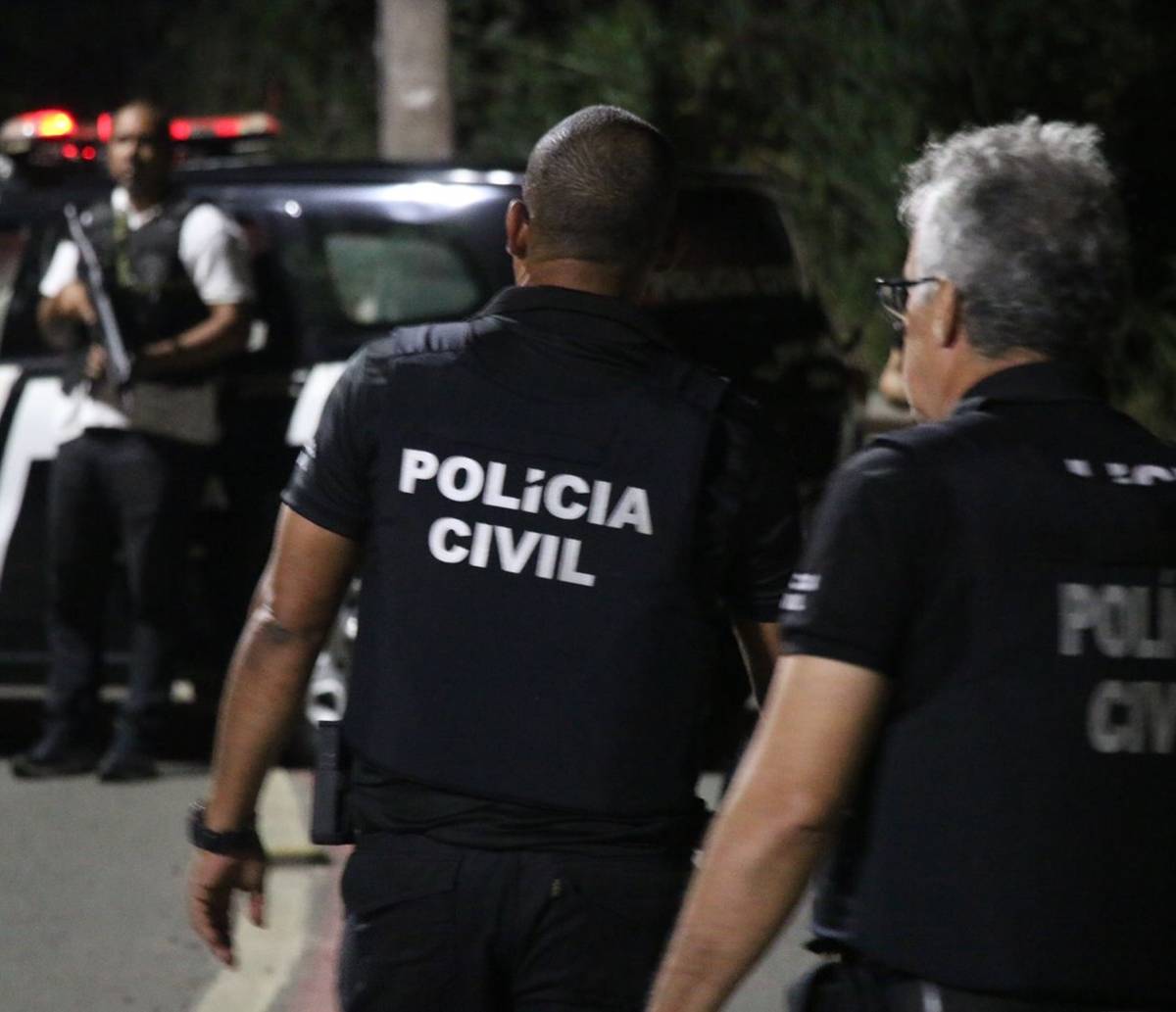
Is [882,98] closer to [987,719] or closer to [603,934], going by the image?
[603,934]

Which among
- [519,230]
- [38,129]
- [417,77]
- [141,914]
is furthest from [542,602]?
[417,77]

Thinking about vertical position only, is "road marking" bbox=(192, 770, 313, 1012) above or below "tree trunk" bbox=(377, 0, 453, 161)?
below

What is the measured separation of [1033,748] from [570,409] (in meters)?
0.83

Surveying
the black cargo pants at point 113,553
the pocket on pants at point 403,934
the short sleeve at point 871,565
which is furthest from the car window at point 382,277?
the short sleeve at point 871,565

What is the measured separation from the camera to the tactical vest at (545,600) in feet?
9.55

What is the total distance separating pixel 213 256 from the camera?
737cm

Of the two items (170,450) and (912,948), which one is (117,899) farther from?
(912,948)

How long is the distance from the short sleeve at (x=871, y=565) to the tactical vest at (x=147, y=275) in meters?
5.28

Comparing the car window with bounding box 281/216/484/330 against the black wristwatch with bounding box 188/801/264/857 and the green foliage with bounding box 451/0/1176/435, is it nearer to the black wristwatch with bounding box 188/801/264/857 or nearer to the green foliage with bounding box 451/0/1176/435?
the green foliage with bounding box 451/0/1176/435

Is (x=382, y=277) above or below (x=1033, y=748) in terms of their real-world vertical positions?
above

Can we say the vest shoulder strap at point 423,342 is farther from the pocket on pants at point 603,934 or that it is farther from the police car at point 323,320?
the police car at point 323,320

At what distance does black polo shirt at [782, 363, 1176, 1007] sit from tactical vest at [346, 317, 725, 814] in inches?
22.0

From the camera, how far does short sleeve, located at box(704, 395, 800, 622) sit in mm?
2984

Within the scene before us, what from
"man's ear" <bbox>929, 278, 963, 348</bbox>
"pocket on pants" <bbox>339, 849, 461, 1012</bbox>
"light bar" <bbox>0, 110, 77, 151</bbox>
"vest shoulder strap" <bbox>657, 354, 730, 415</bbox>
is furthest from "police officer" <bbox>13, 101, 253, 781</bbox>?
"man's ear" <bbox>929, 278, 963, 348</bbox>
